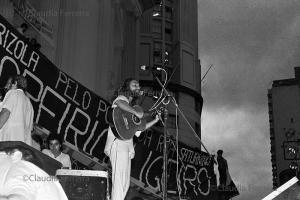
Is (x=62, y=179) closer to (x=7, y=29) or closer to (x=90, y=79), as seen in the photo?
(x=7, y=29)

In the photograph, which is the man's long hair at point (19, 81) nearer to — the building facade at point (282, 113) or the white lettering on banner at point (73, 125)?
the white lettering on banner at point (73, 125)

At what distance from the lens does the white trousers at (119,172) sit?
5086 millimetres

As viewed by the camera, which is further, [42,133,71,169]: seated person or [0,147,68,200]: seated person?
[42,133,71,169]: seated person

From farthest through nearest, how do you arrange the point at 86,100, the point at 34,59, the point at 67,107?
the point at 86,100, the point at 67,107, the point at 34,59

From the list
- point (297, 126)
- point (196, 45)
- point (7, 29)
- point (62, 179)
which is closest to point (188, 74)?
point (196, 45)

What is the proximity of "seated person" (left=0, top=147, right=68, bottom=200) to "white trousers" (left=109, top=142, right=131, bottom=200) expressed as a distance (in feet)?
8.34

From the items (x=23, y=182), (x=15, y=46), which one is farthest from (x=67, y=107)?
(x=23, y=182)

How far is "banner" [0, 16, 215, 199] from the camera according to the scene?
6.84m

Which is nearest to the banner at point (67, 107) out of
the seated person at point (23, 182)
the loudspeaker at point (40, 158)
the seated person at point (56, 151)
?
the seated person at point (56, 151)

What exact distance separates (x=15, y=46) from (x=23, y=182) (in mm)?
4850

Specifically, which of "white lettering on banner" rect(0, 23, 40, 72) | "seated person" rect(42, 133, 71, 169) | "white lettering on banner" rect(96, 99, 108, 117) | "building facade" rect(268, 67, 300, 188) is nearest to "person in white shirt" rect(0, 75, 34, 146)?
"seated person" rect(42, 133, 71, 169)

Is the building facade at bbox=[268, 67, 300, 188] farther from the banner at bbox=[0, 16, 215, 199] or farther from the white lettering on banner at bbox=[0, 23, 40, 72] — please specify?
the white lettering on banner at bbox=[0, 23, 40, 72]

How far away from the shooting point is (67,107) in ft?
25.7

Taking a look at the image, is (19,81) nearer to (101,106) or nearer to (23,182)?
(23,182)
